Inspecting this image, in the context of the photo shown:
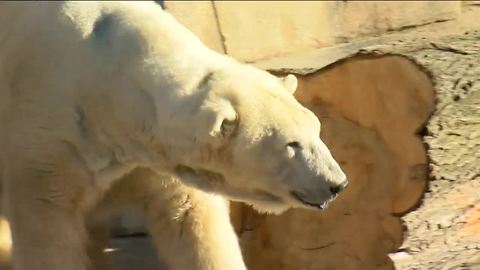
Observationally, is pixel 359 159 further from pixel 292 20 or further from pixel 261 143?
pixel 292 20

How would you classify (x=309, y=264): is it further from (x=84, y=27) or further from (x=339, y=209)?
(x=84, y=27)

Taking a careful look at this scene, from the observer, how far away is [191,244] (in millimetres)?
3012

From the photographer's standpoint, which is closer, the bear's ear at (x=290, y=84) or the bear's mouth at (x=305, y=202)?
the bear's mouth at (x=305, y=202)

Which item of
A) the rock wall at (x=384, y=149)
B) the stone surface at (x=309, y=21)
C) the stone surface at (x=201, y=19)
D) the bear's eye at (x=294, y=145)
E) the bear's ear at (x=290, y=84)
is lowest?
the stone surface at (x=309, y=21)

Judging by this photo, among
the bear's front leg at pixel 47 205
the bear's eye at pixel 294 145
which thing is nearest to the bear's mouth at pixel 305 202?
the bear's eye at pixel 294 145

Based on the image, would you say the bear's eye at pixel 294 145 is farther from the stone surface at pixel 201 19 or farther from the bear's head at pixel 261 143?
the stone surface at pixel 201 19

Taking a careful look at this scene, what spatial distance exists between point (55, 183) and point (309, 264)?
1.03m

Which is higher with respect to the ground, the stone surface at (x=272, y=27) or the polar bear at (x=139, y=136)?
the polar bear at (x=139, y=136)

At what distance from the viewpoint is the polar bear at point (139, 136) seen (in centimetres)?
255

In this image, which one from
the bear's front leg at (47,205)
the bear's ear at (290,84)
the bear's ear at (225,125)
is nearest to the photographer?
the bear's ear at (225,125)

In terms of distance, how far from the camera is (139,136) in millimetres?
2707

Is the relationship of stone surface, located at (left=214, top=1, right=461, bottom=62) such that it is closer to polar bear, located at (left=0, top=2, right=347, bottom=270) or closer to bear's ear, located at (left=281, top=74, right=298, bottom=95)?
polar bear, located at (left=0, top=2, right=347, bottom=270)

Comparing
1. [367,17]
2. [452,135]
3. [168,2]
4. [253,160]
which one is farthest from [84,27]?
[367,17]

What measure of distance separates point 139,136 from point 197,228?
1.32 ft
